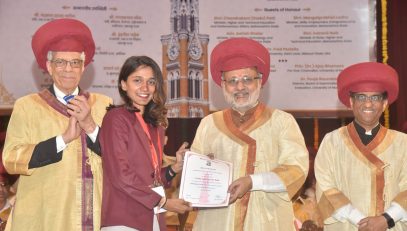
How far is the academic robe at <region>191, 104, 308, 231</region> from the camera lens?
3947 millimetres

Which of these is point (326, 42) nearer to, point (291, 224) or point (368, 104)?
point (368, 104)

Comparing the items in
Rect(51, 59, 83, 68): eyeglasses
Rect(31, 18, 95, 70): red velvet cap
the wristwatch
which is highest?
Rect(31, 18, 95, 70): red velvet cap

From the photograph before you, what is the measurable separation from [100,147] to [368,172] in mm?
1781

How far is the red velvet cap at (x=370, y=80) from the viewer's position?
4307 millimetres

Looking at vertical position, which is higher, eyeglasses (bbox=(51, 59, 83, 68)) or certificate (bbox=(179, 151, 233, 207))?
eyeglasses (bbox=(51, 59, 83, 68))

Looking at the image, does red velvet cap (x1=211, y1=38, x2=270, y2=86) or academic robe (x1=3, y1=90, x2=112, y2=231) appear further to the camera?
red velvet cap (x1=211, y1=38, x2=270, y2=86)

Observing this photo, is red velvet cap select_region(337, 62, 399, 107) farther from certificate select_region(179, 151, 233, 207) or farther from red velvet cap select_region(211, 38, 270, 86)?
certificate select_region(179, 151, 233, 207)

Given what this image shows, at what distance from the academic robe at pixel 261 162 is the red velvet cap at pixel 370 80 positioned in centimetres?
58

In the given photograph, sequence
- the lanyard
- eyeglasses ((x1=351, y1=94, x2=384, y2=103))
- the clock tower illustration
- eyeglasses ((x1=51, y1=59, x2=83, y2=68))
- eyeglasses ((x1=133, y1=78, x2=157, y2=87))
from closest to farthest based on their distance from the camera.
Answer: the lanyard → eyeglasses ((x1=133, y1=78, x2=157, y2=87)) → eyeglasses ((x1=51, y1=59, x2=83, y2=68)) → eyeglasses ((x1=351, y1=94, x2=384, y2=103)) → the clock tower illustration

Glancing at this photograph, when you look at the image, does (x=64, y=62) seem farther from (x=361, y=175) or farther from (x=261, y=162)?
(x=361, y=175)

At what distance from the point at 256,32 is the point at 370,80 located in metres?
3.26

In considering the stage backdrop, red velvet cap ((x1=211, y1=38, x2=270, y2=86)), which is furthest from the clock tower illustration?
red velvet cap ((x1=211, y1=38, x2=270, y2=86))

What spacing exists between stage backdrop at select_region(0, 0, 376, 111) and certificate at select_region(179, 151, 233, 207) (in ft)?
11.3

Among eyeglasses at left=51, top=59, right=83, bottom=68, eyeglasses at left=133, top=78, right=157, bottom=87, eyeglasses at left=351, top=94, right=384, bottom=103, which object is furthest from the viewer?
eyeglasses at left=351, top=94, right=384, bottom=103
